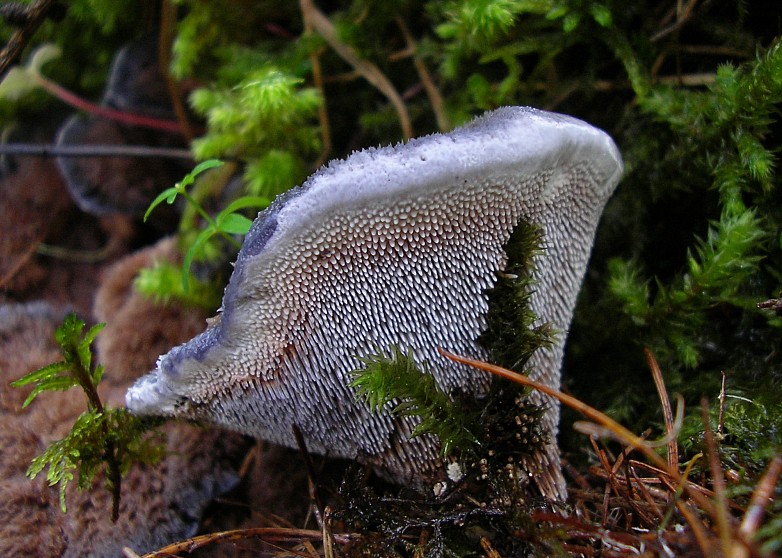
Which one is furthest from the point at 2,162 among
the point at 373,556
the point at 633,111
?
the point at 633,111

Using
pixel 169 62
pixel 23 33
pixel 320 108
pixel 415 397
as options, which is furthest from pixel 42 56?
pixel 415 397

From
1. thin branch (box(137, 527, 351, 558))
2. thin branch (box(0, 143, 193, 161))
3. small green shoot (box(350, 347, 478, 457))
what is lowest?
thin branch (box(137, 527, 351, 558))

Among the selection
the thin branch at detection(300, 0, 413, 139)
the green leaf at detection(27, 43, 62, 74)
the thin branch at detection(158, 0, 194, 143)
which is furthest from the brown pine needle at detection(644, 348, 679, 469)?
the green leaf at detection(27, 43, 62, 74)

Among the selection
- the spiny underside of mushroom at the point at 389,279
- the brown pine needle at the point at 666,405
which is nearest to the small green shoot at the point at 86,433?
the spiny underside of mushroom at the point at 389,279

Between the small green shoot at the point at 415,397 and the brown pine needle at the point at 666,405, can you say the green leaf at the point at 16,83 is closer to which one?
the small green shoot at the point at 415,397

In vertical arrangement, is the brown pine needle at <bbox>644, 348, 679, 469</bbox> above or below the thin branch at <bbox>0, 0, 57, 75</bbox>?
below

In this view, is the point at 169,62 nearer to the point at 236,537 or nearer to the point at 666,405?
the point at 236,537

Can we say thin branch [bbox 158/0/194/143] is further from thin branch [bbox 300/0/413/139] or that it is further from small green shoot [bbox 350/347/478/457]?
small green shoot [bbox 350/347/478/457]

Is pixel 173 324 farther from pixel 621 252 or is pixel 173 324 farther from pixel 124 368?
pixel 621 252
